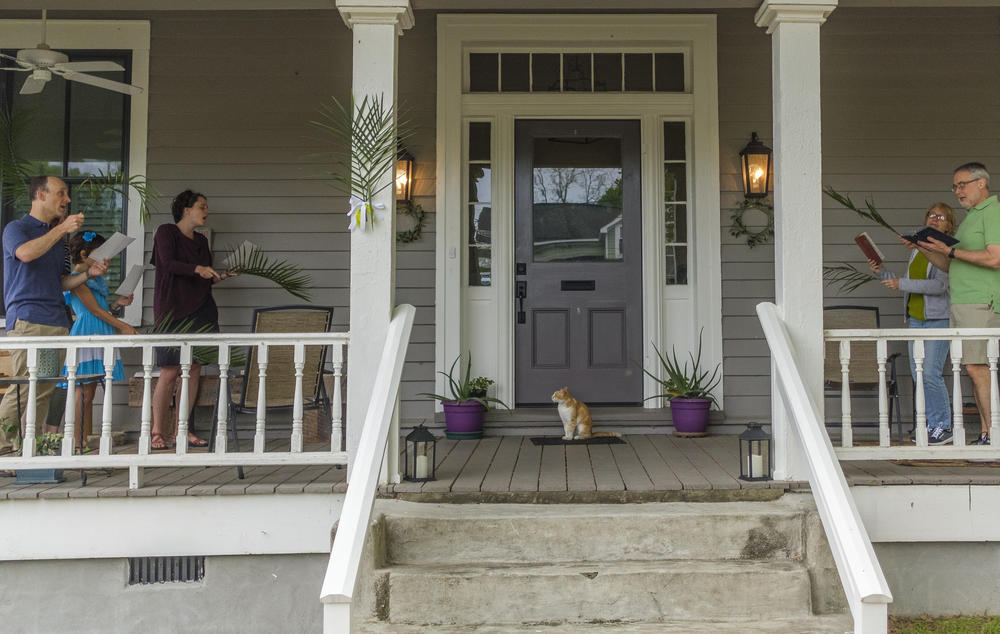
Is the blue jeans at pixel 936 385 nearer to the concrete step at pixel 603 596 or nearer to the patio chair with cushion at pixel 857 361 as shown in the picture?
the patio chair with cushion at pixel 857 361

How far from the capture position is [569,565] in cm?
282

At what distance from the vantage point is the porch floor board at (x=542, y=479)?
3.08 m

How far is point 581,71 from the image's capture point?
489 cm

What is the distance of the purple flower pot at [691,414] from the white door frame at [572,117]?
265 millimetres

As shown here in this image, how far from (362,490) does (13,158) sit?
3.35 m

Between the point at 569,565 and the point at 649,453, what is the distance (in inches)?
48.1

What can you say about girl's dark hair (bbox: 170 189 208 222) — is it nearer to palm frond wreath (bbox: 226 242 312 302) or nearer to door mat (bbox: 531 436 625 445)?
palm frond wreath (bbox: 226 242 312 302)

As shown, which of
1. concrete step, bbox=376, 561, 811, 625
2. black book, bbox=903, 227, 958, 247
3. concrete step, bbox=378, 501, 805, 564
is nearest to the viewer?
concrete step, bbox=376, 561, 811, 625

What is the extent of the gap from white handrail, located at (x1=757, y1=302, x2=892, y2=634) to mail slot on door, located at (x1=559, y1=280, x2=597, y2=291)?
1.72 meters

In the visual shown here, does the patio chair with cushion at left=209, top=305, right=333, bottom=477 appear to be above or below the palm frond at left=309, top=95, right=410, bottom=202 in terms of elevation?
below

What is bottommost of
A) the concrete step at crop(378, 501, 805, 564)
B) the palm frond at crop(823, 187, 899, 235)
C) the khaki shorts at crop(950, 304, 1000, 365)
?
the concrete step at crop(378, 501, 805, 564)

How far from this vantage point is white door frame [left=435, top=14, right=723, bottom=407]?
188 inches

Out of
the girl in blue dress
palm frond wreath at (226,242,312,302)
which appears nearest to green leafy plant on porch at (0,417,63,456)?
the girl in blue dress

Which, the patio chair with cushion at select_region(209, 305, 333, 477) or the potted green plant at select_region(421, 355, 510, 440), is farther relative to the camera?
the potted green plant at select_region(421, 355, 510, 440)
